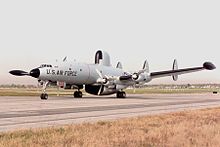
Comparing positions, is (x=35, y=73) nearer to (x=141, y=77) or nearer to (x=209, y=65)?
(x=141, y=77)

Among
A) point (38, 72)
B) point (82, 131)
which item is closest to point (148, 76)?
point (38, 72)

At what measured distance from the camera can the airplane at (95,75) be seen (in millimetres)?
44281

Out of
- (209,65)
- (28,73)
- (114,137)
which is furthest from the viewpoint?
(209,65)

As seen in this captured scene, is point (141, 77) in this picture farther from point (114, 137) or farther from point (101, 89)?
point (114, 137)

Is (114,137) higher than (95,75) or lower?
lower

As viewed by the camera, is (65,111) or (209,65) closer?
(65,111)

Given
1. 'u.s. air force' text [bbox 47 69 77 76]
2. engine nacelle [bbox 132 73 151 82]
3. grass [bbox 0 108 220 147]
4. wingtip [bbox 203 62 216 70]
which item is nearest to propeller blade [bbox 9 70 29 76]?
'u.s. air force' text [bbox 47 69 77 76]

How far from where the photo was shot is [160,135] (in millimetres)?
12234

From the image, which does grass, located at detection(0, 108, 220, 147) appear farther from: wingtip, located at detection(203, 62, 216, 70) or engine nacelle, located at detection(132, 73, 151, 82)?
engine nacelle, located at detection(132, 73, 151, 82)

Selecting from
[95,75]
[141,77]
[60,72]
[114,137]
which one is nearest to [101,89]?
[95,75]

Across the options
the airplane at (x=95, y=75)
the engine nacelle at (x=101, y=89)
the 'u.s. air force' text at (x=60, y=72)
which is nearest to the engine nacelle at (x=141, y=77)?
the airplane at (x=95, y=75)

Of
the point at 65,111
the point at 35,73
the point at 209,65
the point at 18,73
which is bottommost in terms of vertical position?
the point at 65,111

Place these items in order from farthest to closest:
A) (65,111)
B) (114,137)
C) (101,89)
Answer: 1. (101,89)
2. (65,111)
3. (114,137)

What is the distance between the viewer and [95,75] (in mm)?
50000
